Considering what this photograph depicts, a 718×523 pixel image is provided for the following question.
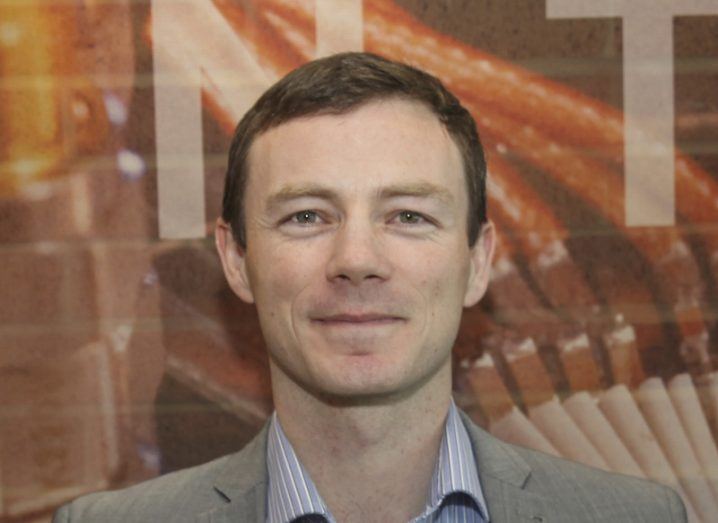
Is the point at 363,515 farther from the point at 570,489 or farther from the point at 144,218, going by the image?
the point at 144,218

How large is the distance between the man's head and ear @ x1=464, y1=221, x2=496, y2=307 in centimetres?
8

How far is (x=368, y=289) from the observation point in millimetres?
1562

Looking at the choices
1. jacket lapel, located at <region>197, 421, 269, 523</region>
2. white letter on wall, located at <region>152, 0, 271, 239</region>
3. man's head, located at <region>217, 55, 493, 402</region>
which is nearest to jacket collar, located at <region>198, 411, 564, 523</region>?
jacket lapel, located at <region>197, 421, 269, 523</region>

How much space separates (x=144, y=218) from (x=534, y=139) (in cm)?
93

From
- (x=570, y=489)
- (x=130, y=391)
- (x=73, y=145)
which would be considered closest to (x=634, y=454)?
(x=570, y=489)

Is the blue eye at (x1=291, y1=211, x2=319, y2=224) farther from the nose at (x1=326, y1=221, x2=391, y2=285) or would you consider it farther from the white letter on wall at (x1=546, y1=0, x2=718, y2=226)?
the white letter on wall at (x1=546, y1=0, x2=718, y2=226)

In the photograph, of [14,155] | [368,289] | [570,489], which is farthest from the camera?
[14,155]

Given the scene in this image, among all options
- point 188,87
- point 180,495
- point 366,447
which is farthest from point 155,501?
point 188,87

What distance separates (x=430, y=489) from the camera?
5.40ft

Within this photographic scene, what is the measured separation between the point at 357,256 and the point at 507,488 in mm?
482

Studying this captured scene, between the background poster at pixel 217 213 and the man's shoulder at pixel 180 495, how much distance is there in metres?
0.52

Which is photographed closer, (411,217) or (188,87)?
(411,217)

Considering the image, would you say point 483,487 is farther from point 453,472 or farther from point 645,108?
point 645,108

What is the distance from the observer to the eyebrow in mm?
1597
